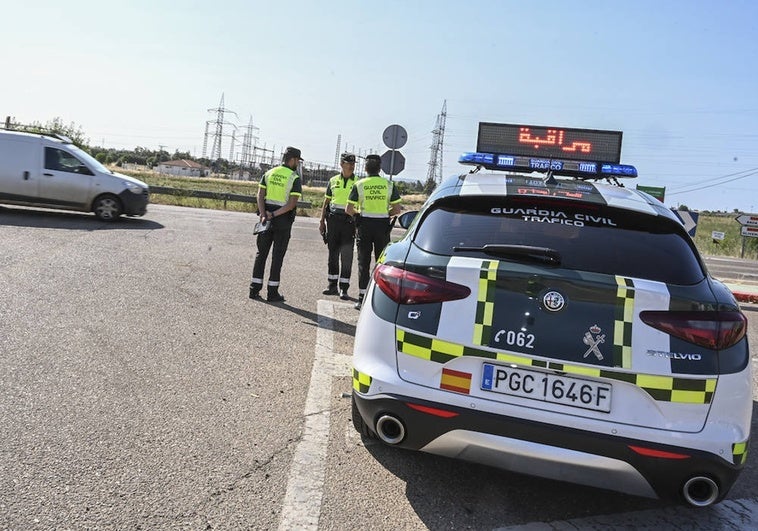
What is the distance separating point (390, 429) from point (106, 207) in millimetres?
12815

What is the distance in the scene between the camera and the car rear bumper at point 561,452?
278 cm

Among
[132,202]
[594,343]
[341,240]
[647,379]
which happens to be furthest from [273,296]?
[132,202]

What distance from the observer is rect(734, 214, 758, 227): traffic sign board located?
2604 cm

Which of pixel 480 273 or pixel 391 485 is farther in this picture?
pixel 391 485

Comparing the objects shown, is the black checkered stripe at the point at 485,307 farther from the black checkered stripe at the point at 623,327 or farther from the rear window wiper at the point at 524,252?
the black checkered stripe at the point at 623,327

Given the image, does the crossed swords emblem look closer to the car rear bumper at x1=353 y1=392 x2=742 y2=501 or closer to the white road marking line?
the car rear bumper at x1=353 y1=392 x2=742 y2=501

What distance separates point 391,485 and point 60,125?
53.2 meters

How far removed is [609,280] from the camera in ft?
9.61

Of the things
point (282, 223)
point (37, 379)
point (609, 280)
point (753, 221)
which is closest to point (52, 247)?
point (282, 223)

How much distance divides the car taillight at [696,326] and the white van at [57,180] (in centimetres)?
1345

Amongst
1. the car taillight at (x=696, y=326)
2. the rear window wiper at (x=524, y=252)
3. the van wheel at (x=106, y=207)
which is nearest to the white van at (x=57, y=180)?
the van wheel at (x=106, y=207)

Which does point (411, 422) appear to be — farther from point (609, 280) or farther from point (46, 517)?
point (46, 517)

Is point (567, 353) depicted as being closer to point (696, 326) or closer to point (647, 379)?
point (647, 379)

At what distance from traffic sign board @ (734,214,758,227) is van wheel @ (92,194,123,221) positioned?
2372 centimetres
